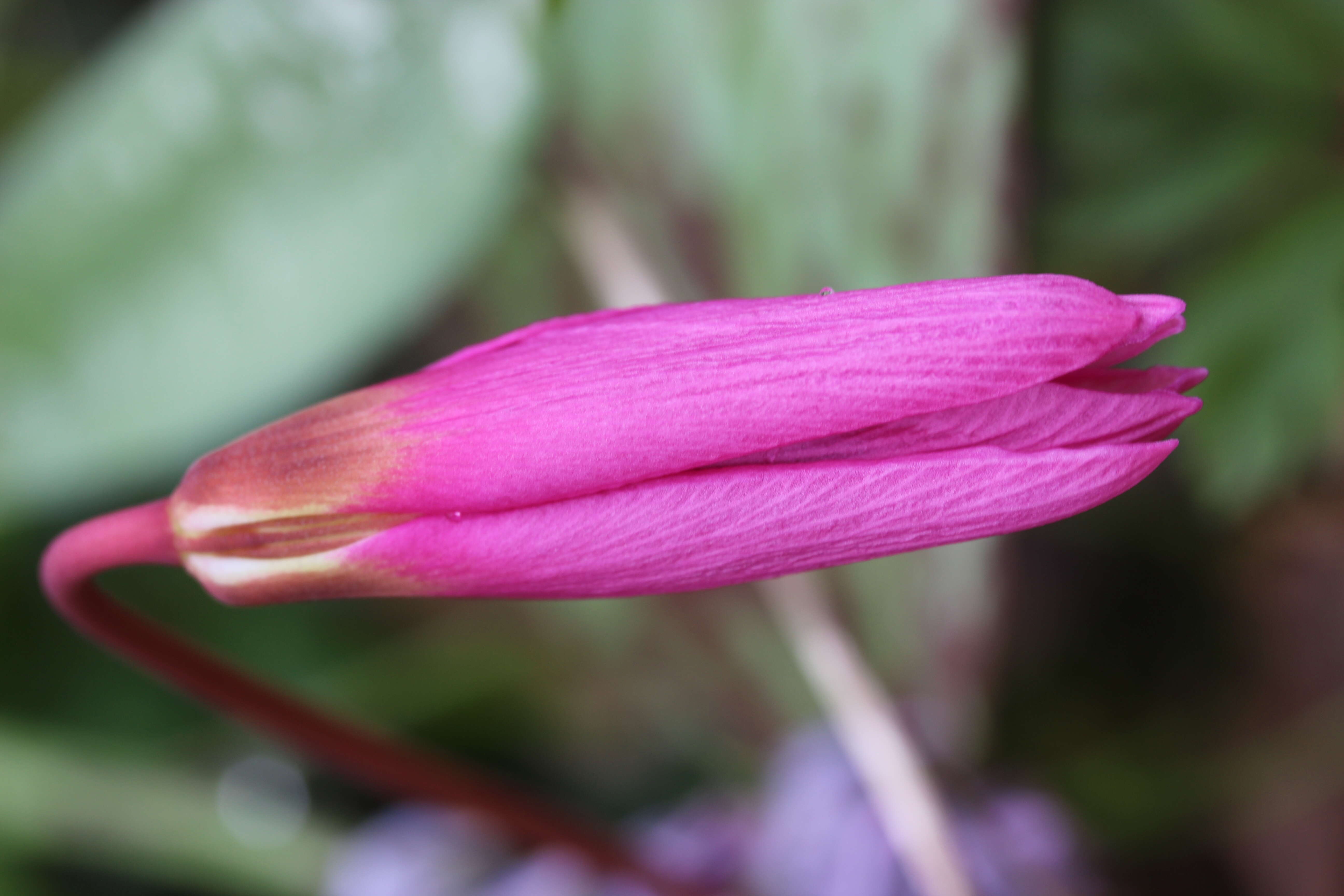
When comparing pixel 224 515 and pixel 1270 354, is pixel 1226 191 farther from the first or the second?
Answer: pixel 224 515

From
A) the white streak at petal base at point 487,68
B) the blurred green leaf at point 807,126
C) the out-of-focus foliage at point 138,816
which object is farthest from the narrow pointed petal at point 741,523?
the out-of-focus foliage at point 138,816

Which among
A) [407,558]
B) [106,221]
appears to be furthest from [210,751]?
[407,558]

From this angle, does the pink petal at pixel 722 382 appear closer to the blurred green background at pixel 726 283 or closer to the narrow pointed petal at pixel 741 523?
the narrow pointed petal at pixel 741 523

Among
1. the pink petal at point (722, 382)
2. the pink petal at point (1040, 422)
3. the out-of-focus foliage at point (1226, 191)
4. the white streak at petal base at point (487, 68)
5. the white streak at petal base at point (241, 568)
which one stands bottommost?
the pink petal at point (1040, 422)

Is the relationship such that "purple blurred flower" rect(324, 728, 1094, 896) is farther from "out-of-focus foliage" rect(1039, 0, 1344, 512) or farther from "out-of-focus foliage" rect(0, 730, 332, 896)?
"out-of-focus foliage" rect(1039, 0, 1344, 512)

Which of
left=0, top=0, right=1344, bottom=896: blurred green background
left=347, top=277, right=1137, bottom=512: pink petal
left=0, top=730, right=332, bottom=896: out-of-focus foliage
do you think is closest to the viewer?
left=347, top=277, right=1137, bottom=512: pink petal

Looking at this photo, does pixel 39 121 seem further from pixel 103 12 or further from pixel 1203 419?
pixel 1203 419

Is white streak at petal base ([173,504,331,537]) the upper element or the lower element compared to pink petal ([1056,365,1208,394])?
upper

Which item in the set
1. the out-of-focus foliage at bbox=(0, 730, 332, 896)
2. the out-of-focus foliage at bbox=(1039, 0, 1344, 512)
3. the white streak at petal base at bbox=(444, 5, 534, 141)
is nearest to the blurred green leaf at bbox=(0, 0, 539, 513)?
the white streak at petal base at bbox=(444, 5, 534, 141)
